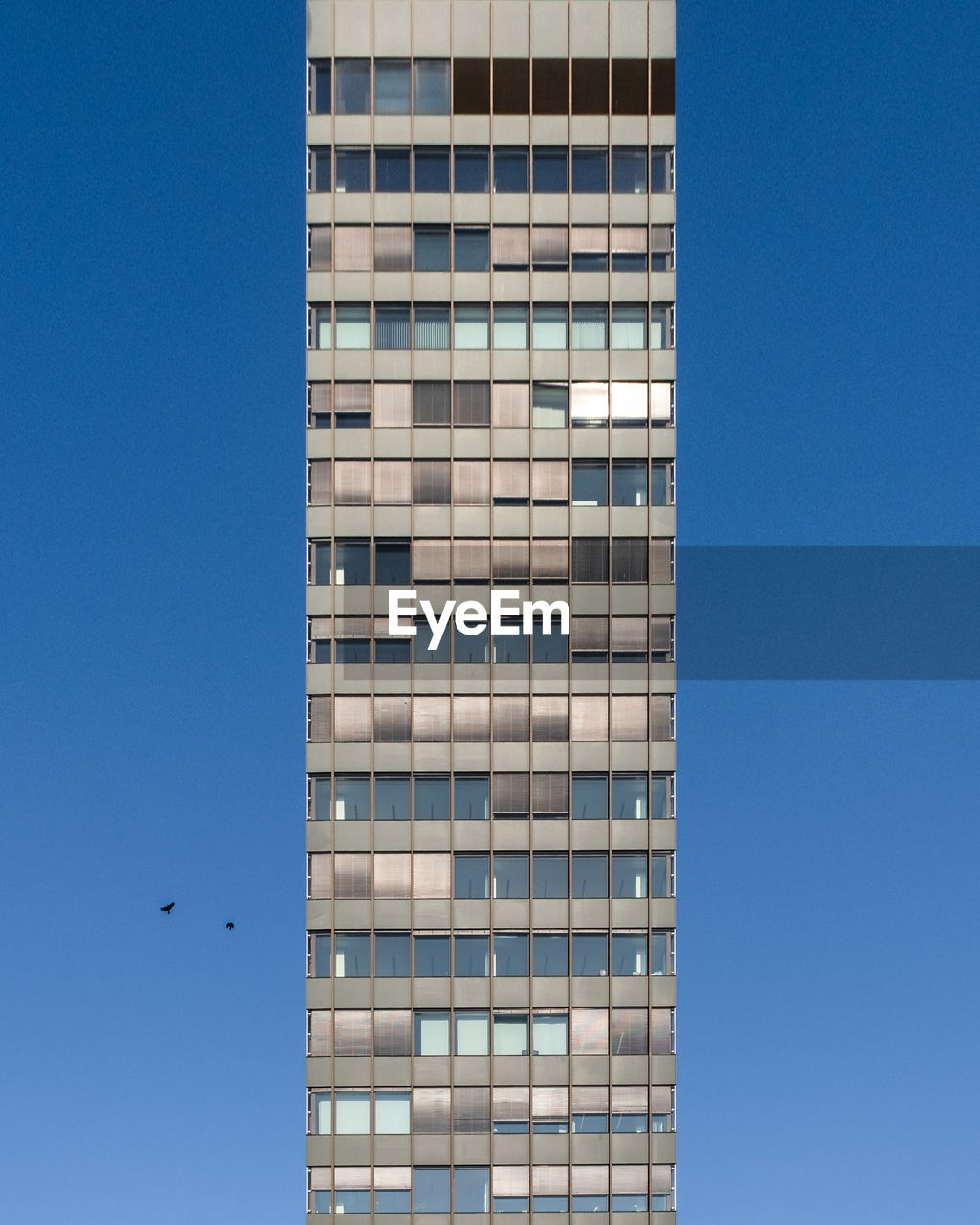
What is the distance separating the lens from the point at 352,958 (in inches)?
3199

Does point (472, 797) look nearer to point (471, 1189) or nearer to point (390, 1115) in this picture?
point (390, 1115)

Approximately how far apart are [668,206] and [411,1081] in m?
37.4

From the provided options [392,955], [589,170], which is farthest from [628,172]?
[392,955]

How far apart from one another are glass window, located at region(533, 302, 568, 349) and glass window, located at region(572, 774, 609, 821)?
18.0 m

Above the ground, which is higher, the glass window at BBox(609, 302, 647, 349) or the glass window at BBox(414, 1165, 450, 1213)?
the glass window at BBox(609, 302, 647, 349)

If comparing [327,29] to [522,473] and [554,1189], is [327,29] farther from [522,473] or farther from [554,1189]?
[554,1189]

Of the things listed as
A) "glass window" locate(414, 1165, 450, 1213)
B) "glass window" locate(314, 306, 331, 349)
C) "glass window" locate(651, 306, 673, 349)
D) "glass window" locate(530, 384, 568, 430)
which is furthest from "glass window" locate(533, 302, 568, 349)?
"glass window" locate(414, 1165, 450, 1213)

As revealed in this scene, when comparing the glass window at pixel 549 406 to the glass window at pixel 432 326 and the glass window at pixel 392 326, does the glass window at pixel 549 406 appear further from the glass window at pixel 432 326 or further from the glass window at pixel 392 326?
the glass window at pixel 392 326

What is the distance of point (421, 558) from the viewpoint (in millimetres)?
83312

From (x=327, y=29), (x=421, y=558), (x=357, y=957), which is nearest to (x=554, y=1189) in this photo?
(x=357, y=957)

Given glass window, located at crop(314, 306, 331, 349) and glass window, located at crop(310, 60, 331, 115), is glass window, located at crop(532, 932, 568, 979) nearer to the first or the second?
glass window, located at crop(314, 306, 331, 349)

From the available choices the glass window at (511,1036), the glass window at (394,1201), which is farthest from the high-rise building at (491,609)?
the glass window at (511,1036)

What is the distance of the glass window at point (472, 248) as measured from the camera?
84.9 metres

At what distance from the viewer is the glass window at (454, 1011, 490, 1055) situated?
80750 millimetres
